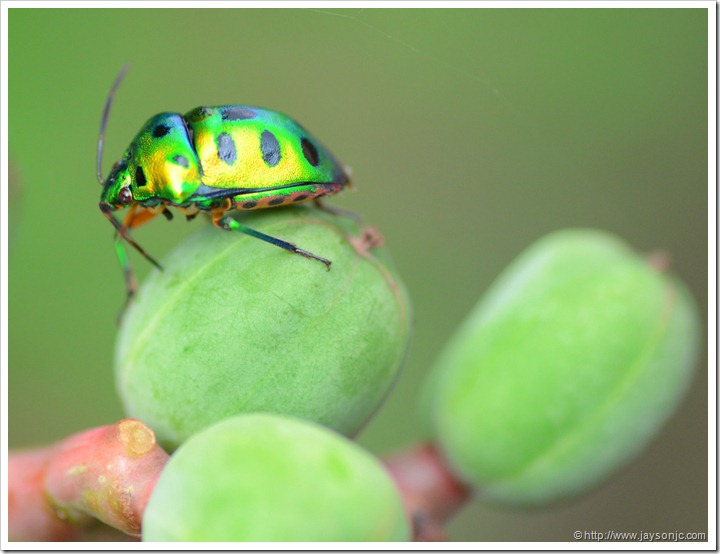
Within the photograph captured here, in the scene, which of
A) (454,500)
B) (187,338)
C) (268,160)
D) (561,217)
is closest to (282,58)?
(268,160)

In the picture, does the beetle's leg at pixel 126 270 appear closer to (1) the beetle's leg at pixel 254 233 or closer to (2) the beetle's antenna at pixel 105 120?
(2) the beetle's antenna at pixel 105 120

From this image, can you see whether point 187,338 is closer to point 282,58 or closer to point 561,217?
point 282,58

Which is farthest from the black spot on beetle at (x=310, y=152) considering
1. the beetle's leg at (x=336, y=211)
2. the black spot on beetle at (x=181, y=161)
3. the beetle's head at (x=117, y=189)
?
the beetle's head at (x=117, y=189)

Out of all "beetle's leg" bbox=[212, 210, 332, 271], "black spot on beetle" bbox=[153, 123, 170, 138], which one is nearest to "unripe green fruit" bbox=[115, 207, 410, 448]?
"beetle's leg" bbox=[212, 210, 332, 271]

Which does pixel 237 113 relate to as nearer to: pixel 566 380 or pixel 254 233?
pixel 254 233

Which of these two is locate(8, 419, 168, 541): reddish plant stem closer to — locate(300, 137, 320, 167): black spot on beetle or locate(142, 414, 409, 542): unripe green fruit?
locate(142, 414, 409, 542): unripe green fruit

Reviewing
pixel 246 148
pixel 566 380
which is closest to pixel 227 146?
pixel 246 148

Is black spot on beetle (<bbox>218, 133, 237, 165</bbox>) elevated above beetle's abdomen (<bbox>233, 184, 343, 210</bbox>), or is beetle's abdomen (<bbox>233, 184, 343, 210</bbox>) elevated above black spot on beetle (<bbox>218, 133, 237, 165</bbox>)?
black spot on beetle (<bbox>218, 133, 237, 165</bbox>)
